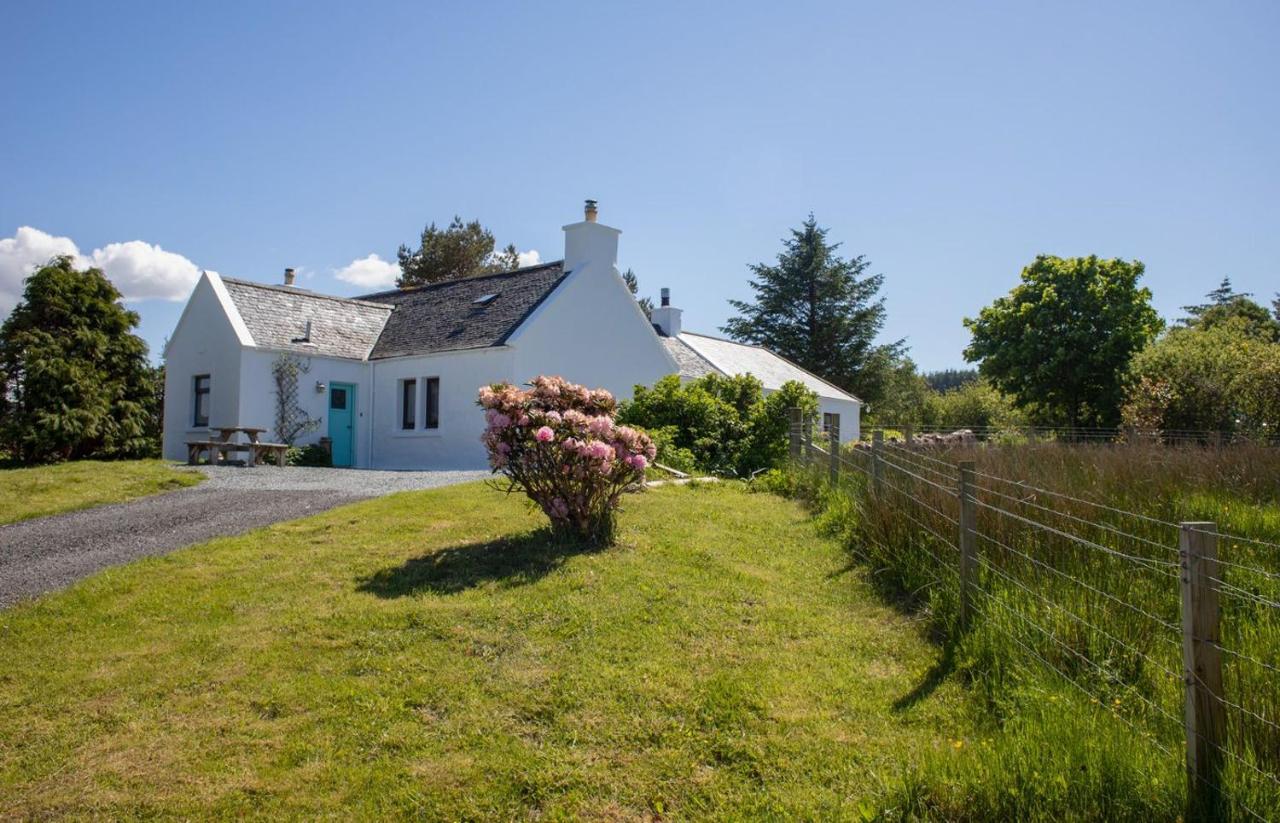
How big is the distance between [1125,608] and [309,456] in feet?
62.4

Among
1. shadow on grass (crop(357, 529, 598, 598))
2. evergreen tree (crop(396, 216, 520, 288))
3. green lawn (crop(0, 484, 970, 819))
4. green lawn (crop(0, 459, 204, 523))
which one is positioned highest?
evergreen tree (crop(396, 216, 520, 288))

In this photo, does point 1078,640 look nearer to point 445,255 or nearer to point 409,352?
point 409,352

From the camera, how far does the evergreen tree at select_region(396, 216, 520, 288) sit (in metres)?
47.8

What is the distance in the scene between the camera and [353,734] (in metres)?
4.34

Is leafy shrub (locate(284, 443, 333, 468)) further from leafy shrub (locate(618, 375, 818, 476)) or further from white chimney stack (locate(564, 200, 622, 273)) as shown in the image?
leafy shrub (locate(618, 375, 818, 476))

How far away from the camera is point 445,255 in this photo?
1882 inches

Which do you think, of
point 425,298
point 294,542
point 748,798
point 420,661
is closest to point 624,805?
point 748,798

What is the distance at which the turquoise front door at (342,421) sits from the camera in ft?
70.0

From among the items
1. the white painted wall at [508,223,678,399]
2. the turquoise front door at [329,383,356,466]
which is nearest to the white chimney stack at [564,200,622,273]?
the white painted wall at [508,223,678,399]

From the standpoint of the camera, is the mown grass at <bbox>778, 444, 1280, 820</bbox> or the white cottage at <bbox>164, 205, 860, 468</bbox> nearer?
the mown grass at <bbox>778, 444, 1280, 820</bbox>

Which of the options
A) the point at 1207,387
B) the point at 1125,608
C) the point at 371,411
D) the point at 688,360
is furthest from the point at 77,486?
the point at 1207,387

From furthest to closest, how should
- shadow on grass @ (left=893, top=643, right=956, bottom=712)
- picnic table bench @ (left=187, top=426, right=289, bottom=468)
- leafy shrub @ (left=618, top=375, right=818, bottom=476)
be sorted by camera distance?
1. picnic table bench @ (left=187, top=426, right=289, bottom=468)
2. leafy shrub @ (left=618, top=375, right=818, bottom=476)
3. shadow on grass @ (left=893, top=643, right=956, bottom=712)

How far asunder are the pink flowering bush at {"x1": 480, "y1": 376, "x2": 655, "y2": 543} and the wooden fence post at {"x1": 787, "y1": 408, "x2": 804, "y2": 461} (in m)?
6.46

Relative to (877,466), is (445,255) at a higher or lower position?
higher
